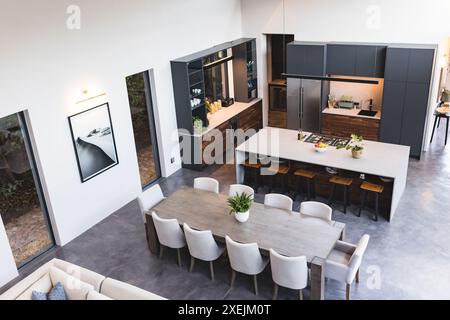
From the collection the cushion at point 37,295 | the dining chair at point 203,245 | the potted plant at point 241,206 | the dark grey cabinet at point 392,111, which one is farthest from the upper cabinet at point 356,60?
the cushion at point 37,295

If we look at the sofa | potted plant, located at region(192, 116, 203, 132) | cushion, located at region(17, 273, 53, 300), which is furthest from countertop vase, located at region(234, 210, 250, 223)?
potted plant, located at region(192, 116, 203, 132)

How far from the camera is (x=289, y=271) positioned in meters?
5.89

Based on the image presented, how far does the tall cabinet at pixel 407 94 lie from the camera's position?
9.75 m

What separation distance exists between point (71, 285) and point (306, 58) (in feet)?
25.9

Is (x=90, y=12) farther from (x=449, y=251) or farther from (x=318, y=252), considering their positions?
(x=449, y=251)

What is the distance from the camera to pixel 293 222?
22.0 ft

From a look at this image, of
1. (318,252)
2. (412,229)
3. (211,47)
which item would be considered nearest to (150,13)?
(211,47)

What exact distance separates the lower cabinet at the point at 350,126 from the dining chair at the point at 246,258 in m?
5.83

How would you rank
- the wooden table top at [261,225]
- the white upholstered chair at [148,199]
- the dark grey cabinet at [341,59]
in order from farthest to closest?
the dark grey cabinet at [341,59] → the white upholstered chair at [148,199] → the wooden table top at [261,225]

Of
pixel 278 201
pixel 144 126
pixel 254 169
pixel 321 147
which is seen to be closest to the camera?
pixel 278 201

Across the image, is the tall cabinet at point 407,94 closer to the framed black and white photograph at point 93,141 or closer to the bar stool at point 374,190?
the bar stool at point 374,190

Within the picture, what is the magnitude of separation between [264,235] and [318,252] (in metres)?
0.82

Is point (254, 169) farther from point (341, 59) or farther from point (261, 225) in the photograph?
point (341, 59)

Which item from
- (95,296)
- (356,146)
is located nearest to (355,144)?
(356,146)
